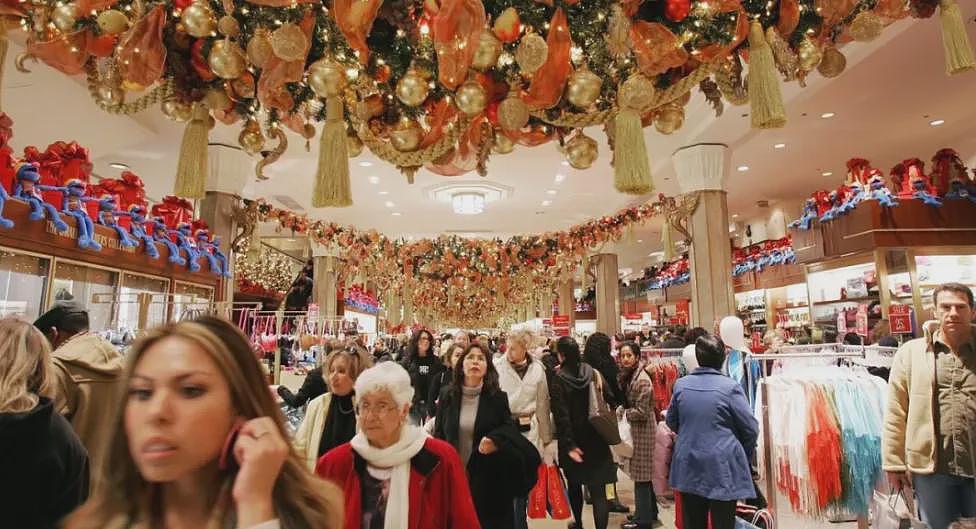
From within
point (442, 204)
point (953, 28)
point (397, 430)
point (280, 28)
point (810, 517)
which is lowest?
point (810, 517)

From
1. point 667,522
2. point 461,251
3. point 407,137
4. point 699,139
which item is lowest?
point 667,522

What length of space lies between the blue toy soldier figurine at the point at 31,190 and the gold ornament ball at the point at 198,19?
2.53 meters

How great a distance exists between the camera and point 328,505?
882 mm

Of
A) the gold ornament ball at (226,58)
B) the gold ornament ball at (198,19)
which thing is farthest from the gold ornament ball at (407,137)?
the gold ornament ball at (198,19)

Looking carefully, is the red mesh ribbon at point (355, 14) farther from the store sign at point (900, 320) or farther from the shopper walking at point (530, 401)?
the store sign at point (900, 320)

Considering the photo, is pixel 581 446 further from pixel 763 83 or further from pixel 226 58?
pixel 226 58

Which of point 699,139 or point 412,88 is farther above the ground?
point 699,139

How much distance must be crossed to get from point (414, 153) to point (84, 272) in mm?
3723

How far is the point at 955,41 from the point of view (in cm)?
235

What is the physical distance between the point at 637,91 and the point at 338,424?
6.70ft

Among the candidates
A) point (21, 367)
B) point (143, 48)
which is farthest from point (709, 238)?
point (21, 367)

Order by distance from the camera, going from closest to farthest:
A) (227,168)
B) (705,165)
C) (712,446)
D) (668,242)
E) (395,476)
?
1. (395,476)
2. (712,446)
3. (227,168)
4. (705,165)
5. (668,242)

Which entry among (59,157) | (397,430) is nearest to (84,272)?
(59,157)

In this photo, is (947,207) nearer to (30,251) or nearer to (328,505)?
(328,505)
